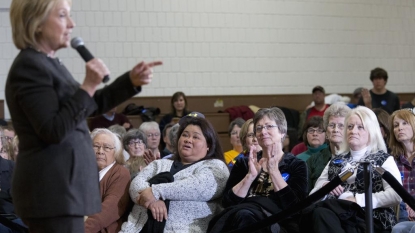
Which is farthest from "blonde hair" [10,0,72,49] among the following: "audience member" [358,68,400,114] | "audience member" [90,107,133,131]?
"audience member" [358,68,400,114]

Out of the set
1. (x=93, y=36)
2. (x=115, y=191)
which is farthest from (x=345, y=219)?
(x=93, y=36)

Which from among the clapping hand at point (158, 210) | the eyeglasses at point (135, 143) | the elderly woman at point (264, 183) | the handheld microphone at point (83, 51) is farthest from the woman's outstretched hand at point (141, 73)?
the eyeglasses at point (135, 143)

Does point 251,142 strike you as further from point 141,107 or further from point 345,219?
point 141,107

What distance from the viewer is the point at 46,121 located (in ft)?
7.02

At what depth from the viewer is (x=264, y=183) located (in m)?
4.35

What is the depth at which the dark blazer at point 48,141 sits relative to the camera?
2.16 meters

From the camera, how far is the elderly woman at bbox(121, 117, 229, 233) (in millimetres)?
4410

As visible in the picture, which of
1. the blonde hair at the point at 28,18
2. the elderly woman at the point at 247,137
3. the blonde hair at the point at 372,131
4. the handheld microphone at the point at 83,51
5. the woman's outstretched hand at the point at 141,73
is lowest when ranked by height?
the elderly woman at the point at 247,137

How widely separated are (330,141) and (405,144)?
572 millimetres

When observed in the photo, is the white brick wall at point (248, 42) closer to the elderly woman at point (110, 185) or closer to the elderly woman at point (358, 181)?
the elderly woman at point (110, 185)

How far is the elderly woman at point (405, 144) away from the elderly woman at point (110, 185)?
190cm

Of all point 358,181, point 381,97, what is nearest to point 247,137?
point 358,181

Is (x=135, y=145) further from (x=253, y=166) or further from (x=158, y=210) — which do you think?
(x=253, y=166)

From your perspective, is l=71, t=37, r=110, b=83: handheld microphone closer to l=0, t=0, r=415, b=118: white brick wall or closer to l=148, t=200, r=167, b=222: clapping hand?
l=148, t=200, r=167, b=222: clapping hand
